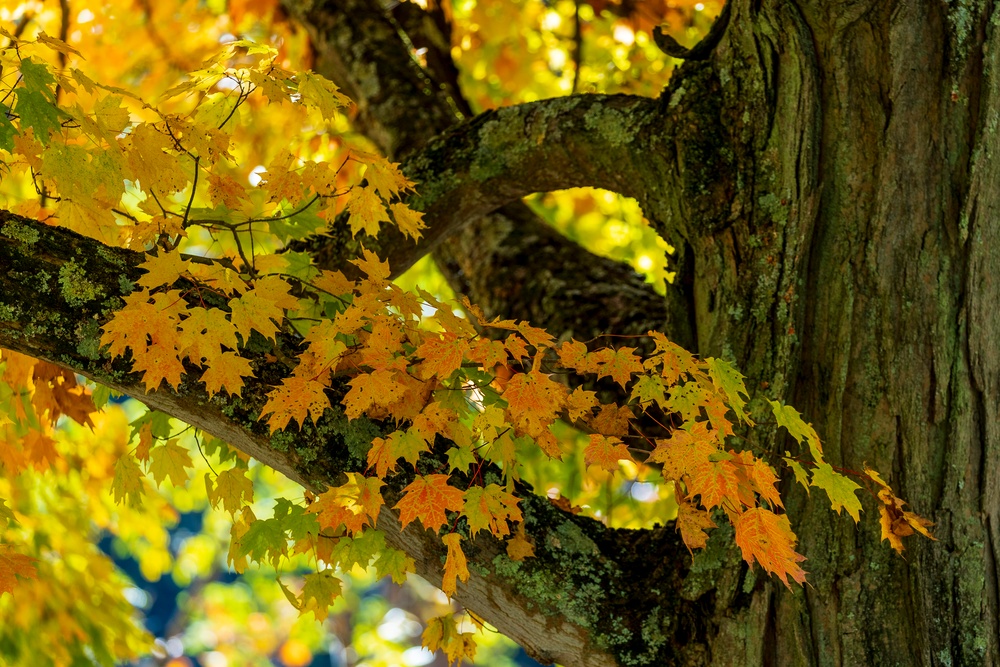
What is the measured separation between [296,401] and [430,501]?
0.93 feet

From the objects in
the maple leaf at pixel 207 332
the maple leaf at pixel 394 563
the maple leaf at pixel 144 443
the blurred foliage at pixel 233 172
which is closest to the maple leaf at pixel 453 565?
the maple leaf at pixel 394 563

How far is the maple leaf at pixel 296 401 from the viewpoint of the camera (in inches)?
59.4

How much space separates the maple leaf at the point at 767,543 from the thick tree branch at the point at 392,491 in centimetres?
29

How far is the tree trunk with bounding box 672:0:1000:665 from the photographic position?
1.66 m

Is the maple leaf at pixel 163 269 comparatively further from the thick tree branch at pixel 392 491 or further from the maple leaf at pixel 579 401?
the maple leaf at pixel 579 401

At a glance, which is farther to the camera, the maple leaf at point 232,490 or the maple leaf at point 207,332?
the maple leaf at point 232,490

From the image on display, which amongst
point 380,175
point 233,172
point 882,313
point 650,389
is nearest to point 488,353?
point 650,389

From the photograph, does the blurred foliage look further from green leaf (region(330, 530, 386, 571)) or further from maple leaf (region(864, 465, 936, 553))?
green leaf (region(330, 530, 386, 571))

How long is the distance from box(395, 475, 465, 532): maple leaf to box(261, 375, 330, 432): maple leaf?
208 mm

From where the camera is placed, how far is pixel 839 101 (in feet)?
5.86

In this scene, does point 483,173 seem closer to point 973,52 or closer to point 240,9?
point 973,52

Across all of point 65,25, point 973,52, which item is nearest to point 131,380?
point 973,52

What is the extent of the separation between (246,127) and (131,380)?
11.1 feet

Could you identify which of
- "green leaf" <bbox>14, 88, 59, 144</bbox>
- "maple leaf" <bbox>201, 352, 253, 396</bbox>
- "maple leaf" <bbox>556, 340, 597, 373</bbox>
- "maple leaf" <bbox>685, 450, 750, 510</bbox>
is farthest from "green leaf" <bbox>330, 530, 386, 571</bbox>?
"green leaf" <bbox>14, 88, 59, 144</bbox>
